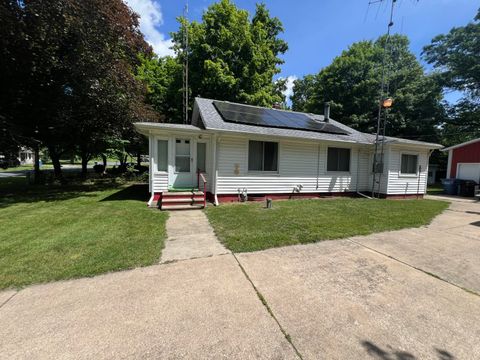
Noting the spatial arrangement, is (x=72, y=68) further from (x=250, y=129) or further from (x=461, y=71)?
(x=461, y=71)

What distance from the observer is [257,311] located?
2426 mm

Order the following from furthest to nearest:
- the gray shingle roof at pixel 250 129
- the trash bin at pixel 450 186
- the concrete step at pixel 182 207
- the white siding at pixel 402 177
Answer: the trash bin at pixel 450 186 < the white siding at pixel 402 177 < the gray shingle roof at pixel 250 129 < the concrete step at pixel 182 207

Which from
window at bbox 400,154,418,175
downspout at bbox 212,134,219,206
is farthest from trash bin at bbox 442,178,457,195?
downspout at bbox 212,134,219,206

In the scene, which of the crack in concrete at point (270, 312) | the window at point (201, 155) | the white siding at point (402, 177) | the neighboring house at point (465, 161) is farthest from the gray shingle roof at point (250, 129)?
the neighboring house at point (465, 161)

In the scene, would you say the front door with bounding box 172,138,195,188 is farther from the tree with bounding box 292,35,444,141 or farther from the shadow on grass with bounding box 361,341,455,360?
the tree with bounding box 292,35,444,141

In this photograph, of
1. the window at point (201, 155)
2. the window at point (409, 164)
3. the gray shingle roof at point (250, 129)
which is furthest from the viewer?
the window at point (409, 164)

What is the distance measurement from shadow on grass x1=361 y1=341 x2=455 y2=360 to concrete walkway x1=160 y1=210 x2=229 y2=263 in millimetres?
2517

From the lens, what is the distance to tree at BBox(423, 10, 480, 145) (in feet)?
68.5

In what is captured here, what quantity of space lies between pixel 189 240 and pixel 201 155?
15.5 feet

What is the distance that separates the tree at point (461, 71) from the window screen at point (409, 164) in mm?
15638

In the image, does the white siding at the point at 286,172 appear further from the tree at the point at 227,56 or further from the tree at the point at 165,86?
the tree at the point at 165,86

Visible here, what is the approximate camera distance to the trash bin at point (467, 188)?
553 inches

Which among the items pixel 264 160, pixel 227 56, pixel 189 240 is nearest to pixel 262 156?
pixel 264 160

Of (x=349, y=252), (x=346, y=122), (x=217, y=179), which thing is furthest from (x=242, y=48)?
(x=349, y=252)
